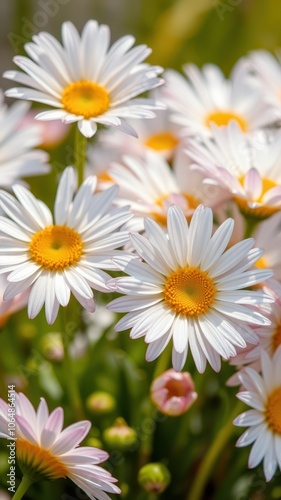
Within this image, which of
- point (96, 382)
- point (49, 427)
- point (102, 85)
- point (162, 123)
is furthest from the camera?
point (162, 123)

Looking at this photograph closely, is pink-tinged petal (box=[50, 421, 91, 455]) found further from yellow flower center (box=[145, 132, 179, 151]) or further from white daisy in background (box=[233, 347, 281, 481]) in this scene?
yellow flower center (box=[145, 132, 179, 151])

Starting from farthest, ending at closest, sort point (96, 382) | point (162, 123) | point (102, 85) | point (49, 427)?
1. point (162, 123)
2. point (96, 382)
3. point (102, 85)
4. point (49, 427)

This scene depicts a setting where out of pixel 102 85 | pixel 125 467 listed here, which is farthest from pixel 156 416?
pixel 102 85

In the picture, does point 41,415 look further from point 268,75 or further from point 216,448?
point 268,75

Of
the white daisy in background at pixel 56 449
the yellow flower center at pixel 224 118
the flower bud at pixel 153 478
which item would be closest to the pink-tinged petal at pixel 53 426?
the white daisy in background at pixel 56 449

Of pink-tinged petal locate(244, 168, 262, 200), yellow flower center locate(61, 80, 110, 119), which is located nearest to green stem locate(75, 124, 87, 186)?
yellow flower center locate(61, 80, 110, 119)

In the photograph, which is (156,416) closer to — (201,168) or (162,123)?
(201,168)

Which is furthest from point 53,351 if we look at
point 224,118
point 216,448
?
point 224,118

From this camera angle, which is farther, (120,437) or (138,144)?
(138,144)
